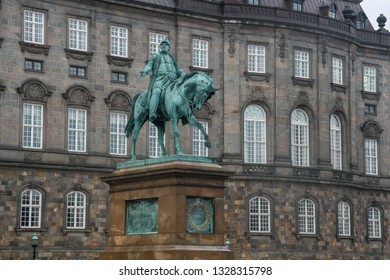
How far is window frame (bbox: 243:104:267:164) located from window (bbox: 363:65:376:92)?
29.6 ft

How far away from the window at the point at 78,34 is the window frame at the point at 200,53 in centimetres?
668

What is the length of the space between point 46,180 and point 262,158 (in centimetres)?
1304

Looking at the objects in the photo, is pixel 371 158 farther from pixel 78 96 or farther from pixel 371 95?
pixel 78 96

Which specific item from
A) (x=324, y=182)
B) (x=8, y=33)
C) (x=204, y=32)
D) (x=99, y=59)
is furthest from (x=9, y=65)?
(x=324, y=182)

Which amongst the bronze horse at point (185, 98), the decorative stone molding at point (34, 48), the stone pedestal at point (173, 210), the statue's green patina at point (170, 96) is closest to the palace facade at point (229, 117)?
the decorative stone molding at point (34, 48)

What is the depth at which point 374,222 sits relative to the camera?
59406 millimetres

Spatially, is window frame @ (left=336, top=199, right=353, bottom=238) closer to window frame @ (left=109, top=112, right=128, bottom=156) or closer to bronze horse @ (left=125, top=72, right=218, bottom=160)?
window frame @ (left=109, top=112, right=128, bottom=156)

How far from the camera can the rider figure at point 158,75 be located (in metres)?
31.3

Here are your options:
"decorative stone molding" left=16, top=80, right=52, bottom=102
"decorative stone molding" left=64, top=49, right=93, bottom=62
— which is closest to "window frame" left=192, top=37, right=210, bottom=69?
"decorative stone molding" left=64, top=49, right=93, bottom=62

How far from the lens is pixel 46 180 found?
4706 centimetres

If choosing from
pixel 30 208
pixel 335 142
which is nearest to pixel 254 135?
pixel 335 142

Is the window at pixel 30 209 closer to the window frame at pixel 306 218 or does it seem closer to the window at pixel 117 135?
the window at pixel 117 135

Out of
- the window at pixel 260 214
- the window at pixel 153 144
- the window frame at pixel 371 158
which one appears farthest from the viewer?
the window frame at pixel 371 158

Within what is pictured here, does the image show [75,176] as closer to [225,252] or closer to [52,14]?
[52,14]
